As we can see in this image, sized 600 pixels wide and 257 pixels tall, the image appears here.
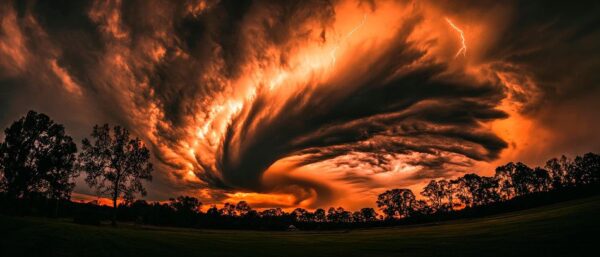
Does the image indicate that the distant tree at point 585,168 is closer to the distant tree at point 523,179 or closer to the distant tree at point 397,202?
the distant tree at point 523,179

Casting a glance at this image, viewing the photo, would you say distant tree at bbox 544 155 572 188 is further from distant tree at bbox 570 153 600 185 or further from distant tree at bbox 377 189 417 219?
distant tree at bbox 377 189 417 219

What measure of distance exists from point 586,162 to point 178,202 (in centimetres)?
24874

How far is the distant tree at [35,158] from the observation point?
56.7 m

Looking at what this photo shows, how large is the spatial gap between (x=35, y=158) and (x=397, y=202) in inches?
7249

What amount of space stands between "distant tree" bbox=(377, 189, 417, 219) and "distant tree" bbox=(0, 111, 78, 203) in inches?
6811

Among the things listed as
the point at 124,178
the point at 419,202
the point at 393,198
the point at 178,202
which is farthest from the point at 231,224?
the point at 419,202

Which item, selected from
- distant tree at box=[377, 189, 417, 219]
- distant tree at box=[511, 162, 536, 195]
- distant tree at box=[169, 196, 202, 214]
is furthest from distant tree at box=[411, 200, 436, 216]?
distant tree at box=[169, 196, 202, 214]

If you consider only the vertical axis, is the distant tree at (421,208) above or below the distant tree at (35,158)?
below

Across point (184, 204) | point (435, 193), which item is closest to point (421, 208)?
point (435, 193)

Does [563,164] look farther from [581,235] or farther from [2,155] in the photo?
[2,155]

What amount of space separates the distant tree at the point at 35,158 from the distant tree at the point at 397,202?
17299 cm

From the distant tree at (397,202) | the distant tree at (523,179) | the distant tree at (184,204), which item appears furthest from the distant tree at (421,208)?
the distant tree at (184,204)

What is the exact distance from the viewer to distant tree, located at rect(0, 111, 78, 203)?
56688 mm

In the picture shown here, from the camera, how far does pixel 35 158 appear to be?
60094 mm
